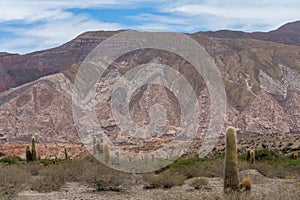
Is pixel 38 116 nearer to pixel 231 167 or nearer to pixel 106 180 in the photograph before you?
pixel 106 180

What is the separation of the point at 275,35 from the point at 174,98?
340ft

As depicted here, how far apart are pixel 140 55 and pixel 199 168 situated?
7020 centimetres

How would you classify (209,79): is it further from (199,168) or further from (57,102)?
(199,168)

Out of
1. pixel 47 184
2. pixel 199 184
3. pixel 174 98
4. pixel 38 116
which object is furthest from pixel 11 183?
pixel 174 98

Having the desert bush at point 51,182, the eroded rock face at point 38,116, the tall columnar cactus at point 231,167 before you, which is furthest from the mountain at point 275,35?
the tall columnar cactus at point 231,167

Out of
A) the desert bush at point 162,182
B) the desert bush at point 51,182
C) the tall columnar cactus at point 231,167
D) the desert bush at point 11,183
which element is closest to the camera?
the tall columnar cactus at point 231,167

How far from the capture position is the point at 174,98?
2985 inches

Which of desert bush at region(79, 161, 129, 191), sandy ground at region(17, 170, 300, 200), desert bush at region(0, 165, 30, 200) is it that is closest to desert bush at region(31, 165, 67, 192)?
sandy ground at region(17, 170, 300, 200)

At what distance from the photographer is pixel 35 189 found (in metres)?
16.8

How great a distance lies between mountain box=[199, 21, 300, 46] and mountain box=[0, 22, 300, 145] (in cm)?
6316

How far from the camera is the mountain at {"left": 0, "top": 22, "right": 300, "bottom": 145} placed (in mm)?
71875

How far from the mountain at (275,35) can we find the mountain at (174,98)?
6316 cm

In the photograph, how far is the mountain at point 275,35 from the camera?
15930cm

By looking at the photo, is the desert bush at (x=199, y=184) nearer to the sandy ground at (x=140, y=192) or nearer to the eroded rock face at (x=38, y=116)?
the sandy ground at (x=140, y=192)
